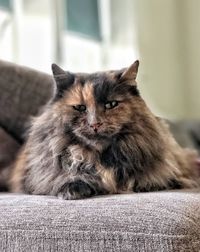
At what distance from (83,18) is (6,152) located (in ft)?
5.11

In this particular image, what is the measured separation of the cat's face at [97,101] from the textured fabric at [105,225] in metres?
0.23

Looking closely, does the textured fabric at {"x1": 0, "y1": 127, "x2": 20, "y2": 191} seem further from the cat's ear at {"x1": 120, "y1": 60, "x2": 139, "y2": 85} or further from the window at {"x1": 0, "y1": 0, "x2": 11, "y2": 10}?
the window at {"x1": 0, "y1": 0, "x2": 11, "y2": 10}

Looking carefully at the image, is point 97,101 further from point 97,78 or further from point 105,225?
point 105,225

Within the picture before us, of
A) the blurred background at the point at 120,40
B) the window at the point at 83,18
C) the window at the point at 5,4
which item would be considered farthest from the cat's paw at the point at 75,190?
the window at the point at 83,18

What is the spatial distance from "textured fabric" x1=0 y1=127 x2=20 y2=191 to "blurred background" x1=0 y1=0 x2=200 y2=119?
820 millimetres

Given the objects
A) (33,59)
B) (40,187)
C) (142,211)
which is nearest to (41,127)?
(40,187)

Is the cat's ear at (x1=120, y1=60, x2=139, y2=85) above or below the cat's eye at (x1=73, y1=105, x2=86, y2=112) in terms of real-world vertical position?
above

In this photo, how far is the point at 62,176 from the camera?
132 centimetres

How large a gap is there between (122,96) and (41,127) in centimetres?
26

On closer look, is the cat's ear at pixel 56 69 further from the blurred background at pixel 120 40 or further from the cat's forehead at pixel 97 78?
the blurred background at pixel 120 40

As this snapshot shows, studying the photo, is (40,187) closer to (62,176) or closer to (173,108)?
(62,176)

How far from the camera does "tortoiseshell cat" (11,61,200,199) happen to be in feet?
4.28

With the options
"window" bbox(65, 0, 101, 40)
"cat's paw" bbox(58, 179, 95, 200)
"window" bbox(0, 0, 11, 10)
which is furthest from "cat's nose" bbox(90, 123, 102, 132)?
"window" bbox(65, 0, 101, 40)

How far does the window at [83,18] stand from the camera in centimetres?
298
